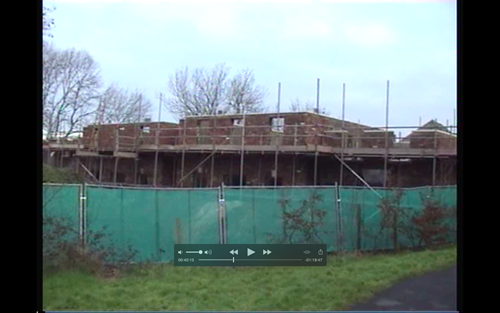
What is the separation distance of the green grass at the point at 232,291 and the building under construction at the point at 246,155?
49.2 inches

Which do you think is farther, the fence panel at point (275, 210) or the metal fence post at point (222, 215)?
the fence panel at point (275, 210)

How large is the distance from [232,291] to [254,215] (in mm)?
1899

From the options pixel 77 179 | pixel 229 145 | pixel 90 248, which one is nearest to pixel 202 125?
pixel 229 145

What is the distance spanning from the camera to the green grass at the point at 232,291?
9.09 feet

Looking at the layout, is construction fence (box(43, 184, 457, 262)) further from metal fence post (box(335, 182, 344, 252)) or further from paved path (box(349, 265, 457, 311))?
paved path (box(349, 265, 457, 311))

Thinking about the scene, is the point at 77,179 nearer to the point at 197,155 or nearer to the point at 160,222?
the point at 160,222

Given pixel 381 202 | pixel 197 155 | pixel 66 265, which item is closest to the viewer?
pixel 66 265

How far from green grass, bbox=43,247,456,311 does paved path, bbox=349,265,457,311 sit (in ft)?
0.17
